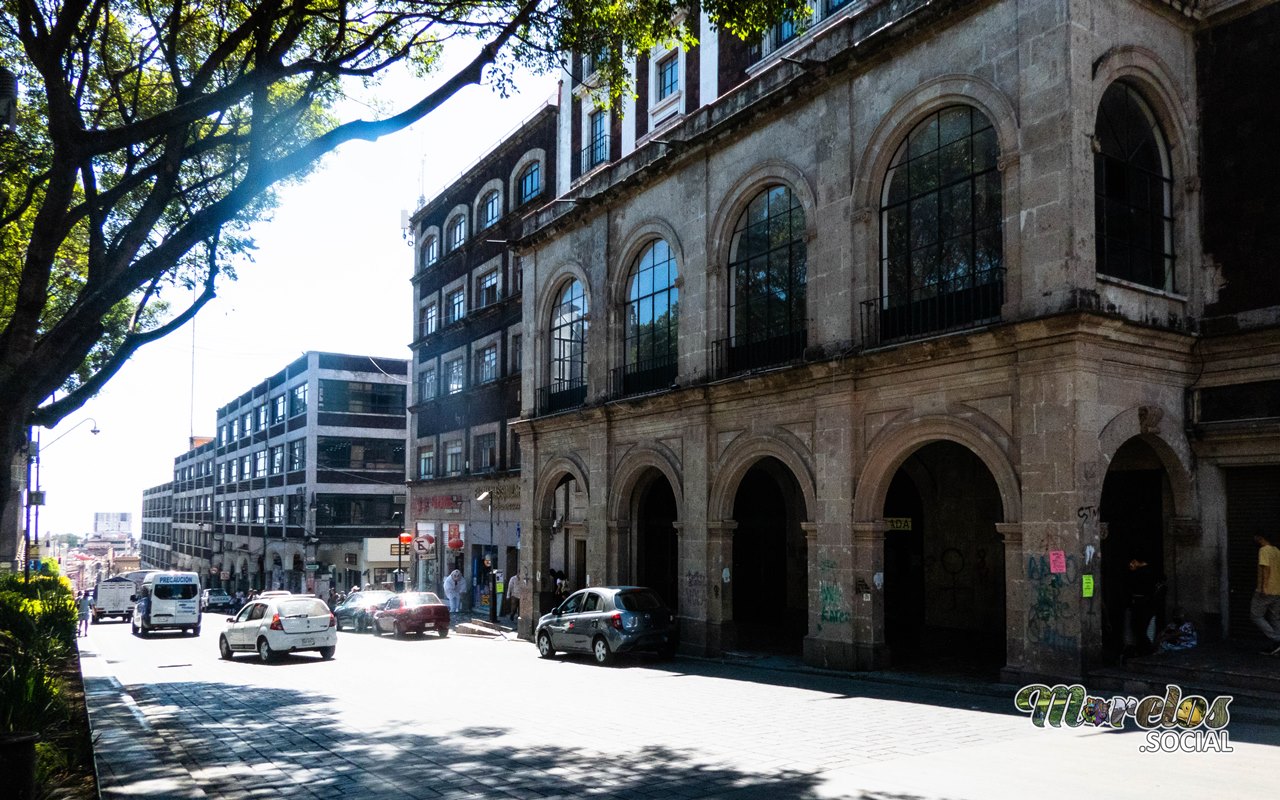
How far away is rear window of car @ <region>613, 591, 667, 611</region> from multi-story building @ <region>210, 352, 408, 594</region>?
38004 millimetres

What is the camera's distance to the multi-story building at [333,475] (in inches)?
2347

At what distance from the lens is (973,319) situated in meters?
16.5

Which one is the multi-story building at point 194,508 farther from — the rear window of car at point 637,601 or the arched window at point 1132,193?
the arched window at point 1132,193

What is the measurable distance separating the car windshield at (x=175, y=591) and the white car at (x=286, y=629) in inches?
483

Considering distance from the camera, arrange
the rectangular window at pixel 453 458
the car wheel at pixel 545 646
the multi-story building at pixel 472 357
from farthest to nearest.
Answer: the rectangular window at pixel 453 458 < the multi-story building at pixel 472 357 < the car wheel at pixel 545 646

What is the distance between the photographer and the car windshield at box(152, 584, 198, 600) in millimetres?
34156

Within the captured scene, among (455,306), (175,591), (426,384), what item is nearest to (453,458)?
(426,384)

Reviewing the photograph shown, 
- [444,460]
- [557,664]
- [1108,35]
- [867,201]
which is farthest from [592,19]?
[444,460]

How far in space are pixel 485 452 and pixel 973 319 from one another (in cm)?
2545

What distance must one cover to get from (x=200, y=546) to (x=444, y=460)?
192 ft

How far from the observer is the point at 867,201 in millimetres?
18484

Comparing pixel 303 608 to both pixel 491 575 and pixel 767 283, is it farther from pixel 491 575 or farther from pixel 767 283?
pixel 767 283

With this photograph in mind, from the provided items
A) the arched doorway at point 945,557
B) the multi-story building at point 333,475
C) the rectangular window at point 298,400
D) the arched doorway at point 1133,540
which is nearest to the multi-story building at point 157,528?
the multi-story building at point 333,475

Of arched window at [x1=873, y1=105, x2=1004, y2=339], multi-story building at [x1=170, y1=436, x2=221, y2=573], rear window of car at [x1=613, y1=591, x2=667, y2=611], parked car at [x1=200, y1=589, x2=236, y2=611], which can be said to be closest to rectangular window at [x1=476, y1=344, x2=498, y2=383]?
rear window of car at [x1=613, y1=591, x2=667, y2=611]
